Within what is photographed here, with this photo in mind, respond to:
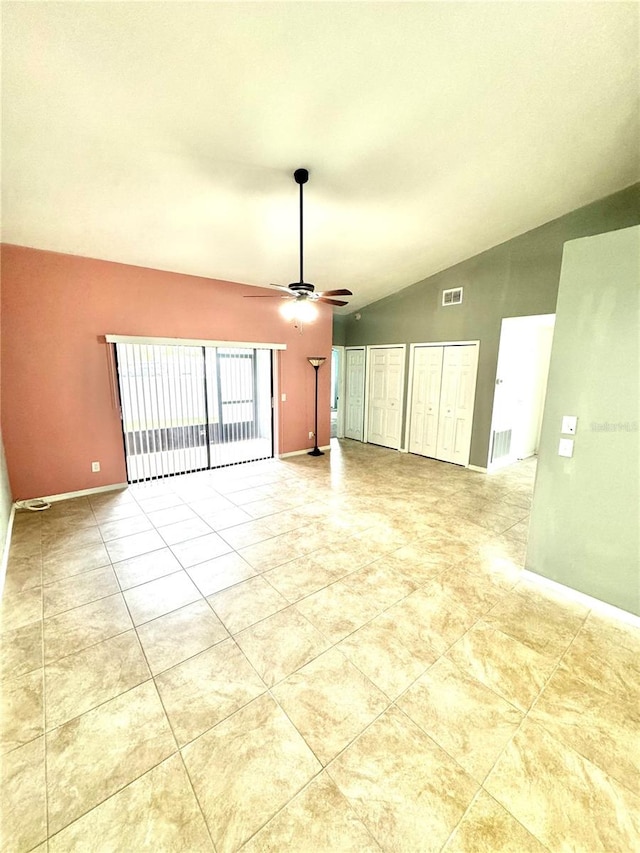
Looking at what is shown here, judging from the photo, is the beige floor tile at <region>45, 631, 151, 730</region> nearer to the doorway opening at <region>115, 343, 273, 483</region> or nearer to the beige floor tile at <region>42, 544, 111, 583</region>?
the beige floor tile at <region>42, 544, 111, 583</region>

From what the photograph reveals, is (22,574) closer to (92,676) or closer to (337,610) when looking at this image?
(92,676)

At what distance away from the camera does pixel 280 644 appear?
→ 2.09m

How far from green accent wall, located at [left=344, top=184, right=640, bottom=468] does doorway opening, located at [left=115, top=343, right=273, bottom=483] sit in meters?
2.71

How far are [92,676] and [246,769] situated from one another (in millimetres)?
1051

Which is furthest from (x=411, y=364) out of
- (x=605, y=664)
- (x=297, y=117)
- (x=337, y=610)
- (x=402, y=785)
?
(x=402, y=785)

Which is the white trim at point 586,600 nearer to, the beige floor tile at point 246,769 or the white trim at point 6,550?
the beige floor tile at point 246,769

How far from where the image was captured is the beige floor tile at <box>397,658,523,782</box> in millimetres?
1510

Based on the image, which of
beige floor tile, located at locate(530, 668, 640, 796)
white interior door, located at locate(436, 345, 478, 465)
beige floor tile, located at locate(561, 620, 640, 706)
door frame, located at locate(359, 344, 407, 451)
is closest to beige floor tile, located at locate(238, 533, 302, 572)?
beige floor tile, located at locate(530, 668, 640, 796)

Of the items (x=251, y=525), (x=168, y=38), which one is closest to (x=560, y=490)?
(x=251, y=525)

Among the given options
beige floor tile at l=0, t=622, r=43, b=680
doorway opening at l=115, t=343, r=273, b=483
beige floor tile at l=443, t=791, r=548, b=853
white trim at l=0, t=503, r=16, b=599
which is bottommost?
beige floor tile at l=0, t=622, r=43, b=680

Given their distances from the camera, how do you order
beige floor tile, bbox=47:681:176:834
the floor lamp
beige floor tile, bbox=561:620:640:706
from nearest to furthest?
1. beige floor tile, bbox=47:681:176:834
2. beige floor tile, bbox=561:620:640:706
3. the floor lamp

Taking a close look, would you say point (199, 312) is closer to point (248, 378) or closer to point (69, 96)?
point (248, 378)

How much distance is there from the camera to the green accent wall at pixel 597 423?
2170 mm

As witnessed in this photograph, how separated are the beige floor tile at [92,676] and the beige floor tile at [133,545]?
3.46 feet
